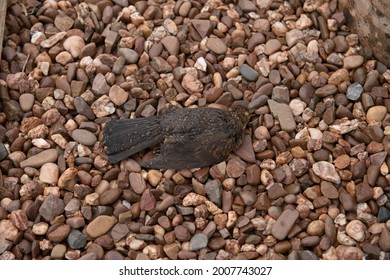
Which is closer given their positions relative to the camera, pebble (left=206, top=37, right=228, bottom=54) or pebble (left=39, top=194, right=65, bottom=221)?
pebble (left=39, top=194, right=65, bottom=221)

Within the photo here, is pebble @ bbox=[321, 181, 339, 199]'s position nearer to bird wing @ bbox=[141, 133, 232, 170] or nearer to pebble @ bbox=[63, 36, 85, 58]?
bird wing @ bbox=[141, 133, 232, 170]

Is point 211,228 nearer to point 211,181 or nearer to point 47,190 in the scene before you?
point 211,181

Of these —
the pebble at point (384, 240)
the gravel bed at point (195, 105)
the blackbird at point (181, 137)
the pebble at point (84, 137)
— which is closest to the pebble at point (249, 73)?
the gravel bed at point (195, 105)

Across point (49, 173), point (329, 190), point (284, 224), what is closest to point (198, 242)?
point (284, 224)

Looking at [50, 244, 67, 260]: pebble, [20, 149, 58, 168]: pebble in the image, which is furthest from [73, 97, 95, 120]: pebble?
[50, 244, 67, 260]: pebble

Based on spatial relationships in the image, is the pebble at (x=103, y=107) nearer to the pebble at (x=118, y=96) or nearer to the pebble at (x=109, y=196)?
the pebble at (x=118, y=96)
